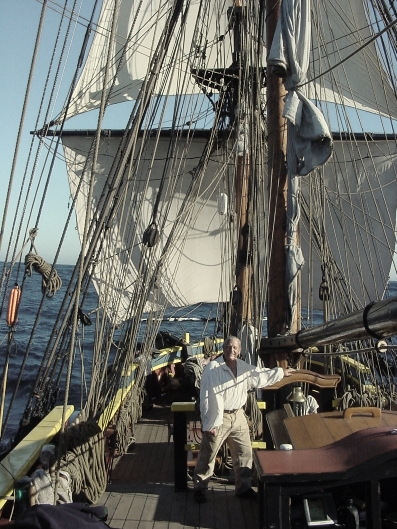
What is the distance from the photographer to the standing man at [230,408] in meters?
3.73

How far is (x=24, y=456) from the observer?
3.79 metres

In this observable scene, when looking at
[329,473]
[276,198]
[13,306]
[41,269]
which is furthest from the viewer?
[41,269]

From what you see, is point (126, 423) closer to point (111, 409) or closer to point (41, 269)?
point (111, 409)

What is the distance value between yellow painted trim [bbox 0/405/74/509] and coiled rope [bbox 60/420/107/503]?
210mm

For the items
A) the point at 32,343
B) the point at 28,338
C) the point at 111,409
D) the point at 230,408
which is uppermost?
the point at 28,338

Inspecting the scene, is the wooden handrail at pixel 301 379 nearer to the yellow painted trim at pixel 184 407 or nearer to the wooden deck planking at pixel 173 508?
the yellow painted trim at pixel 184 407

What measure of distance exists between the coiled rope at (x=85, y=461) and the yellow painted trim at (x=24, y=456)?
21 centimetres

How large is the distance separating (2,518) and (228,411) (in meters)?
1.57

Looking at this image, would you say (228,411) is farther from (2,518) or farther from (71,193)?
(71,193)

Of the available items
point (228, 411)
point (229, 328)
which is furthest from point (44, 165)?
point (228, 411)

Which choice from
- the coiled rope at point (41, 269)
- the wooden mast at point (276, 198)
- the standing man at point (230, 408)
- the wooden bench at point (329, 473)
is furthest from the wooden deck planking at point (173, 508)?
the coiled rope at point (41, 269)

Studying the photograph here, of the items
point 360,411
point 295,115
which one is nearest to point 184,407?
point 360,411

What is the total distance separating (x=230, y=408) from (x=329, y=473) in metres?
1.73

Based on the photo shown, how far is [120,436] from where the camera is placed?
233 inches
